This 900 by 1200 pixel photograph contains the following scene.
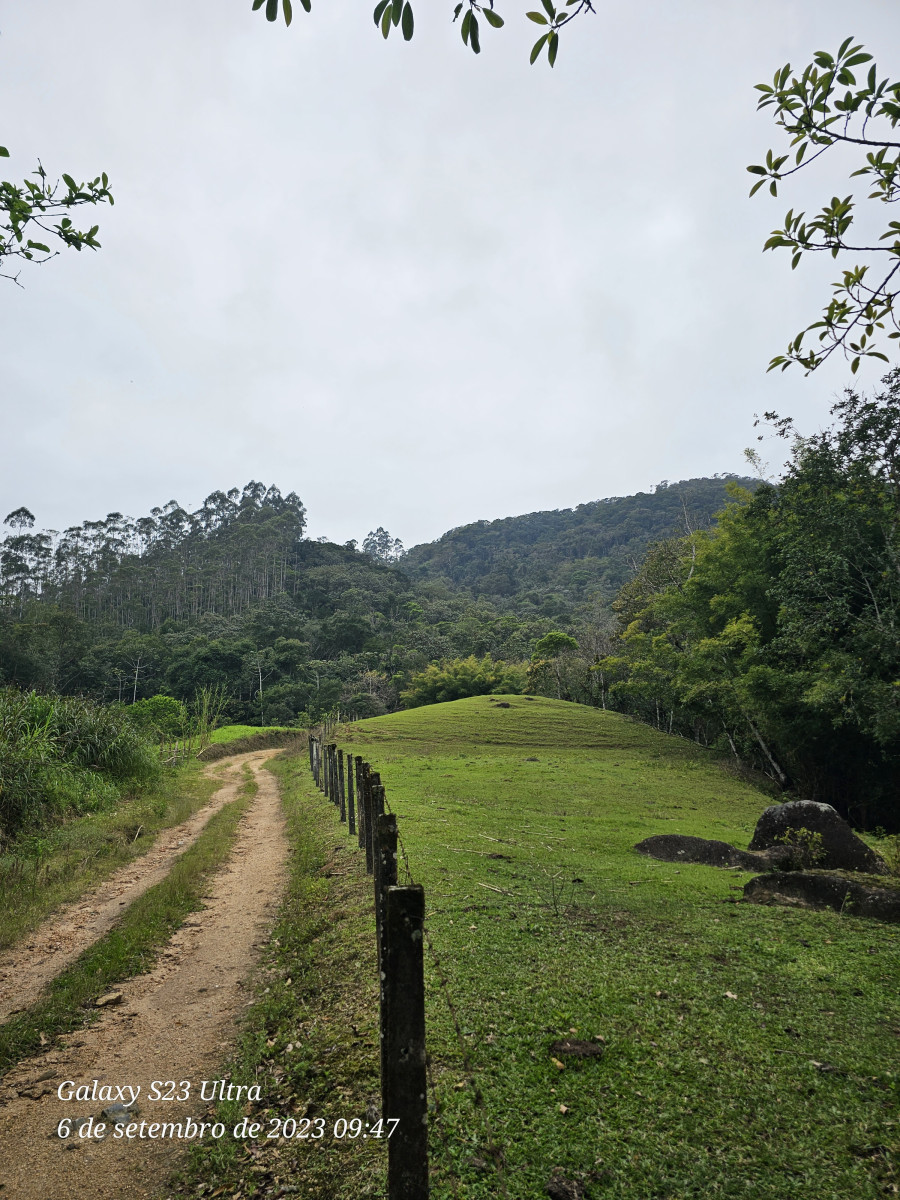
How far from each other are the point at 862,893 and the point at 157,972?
8190 millimetres

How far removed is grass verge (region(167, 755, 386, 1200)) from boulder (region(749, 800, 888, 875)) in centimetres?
726

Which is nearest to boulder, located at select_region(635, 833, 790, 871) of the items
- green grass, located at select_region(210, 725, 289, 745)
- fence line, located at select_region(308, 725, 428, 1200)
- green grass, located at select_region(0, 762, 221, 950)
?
fence line, located at select_region(308, 725, 428, 1200)

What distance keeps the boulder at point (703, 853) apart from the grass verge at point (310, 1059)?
18.9 ft

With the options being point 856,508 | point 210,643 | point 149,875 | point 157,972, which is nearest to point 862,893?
point 157,972

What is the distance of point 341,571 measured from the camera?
99500mm

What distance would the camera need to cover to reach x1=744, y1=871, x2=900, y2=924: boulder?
722 centimetres

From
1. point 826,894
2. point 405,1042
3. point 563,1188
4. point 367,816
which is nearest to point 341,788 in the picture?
point 367,816

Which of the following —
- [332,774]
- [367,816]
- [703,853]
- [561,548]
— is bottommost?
[703,853]

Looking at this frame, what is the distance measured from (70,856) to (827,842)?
12.6 meters

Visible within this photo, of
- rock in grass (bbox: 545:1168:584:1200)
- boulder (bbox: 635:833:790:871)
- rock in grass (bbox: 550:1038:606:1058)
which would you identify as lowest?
boulder (bbox: 635:833:790:871)

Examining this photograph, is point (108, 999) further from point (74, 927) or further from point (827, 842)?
point (827, 842)

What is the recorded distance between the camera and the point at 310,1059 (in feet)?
14.9

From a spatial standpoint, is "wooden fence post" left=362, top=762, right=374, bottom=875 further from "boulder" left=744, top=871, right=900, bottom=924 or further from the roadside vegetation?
"boulder" left=744, top=871, right=900, bottom=924

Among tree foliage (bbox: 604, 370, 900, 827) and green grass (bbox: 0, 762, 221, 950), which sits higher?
tree foliage (bbox: 604, 370, 900, 827)
